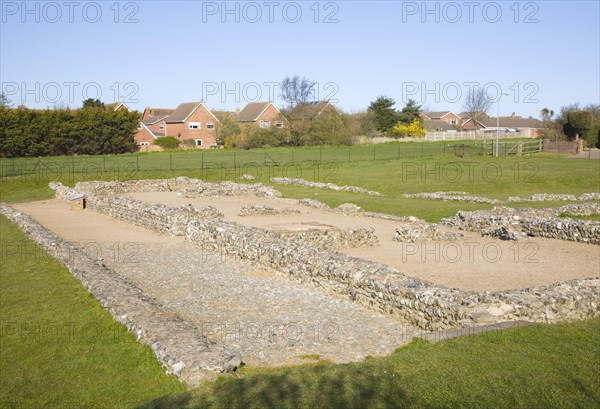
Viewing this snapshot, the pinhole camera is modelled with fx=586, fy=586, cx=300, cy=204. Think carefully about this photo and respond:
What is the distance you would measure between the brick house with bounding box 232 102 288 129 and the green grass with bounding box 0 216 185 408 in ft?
235

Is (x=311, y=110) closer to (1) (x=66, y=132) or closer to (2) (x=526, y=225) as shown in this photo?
(1) (x=66, y=132)

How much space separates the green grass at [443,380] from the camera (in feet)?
21.4

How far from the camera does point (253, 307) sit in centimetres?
1160

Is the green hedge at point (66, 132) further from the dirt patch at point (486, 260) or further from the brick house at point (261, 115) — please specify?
the dirt patch at point (486, 260)

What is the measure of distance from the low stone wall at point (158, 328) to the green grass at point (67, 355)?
6.5 inches

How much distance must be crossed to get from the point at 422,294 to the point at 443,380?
311 centimetres

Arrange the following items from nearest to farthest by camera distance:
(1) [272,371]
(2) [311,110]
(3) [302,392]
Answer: (3) [302,392]
(1) [272,371]
(2) [311,110]

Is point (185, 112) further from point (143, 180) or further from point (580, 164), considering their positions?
point (580, 164)

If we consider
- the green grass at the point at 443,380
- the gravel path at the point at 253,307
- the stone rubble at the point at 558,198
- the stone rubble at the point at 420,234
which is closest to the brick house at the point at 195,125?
the stone rubble at the point at 558,198

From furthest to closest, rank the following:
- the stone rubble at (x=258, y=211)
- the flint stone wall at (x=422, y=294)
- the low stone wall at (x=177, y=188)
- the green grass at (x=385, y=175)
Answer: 1. the low stone wall at (x=177, y=188)
2. the green grass at (x=385, y=175)
3. the stone rubble at (x=258, y=211)
4. the flint stone wall at (x=422, y=294)

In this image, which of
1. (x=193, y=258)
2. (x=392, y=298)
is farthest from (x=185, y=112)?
(x=392, y=298)

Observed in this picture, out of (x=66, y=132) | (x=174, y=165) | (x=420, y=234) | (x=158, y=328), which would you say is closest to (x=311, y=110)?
(x=66, y=132)

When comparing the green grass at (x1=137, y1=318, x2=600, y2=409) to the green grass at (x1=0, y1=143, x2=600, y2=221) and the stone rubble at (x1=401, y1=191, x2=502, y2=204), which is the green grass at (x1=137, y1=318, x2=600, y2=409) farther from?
the stone rubble at (x1=401, y1=191, x2=502, y2=204)

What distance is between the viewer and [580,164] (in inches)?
1594
